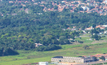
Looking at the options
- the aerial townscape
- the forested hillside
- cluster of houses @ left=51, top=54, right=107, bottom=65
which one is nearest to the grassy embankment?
the aerial townscape

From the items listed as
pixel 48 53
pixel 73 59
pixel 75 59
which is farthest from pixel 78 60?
pixel 48 53

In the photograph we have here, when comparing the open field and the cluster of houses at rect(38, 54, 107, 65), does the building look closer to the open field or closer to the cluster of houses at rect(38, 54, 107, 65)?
the cluster of houses at rect(38, 54, 107, 65)

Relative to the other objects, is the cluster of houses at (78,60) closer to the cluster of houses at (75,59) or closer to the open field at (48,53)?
the cluster of houses at (75,59)

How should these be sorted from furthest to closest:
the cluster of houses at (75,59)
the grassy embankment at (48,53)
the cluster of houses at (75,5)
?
the cluster of houses at (75,5)
the grassy embankment at (48,53)
the cluster of houses at (75,59)

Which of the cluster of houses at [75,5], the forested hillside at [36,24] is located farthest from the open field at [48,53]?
the cluster of houses at [75,5]

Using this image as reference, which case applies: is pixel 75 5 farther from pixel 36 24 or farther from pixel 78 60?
pixel 78 60

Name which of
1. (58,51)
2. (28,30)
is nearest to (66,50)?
(58,51)

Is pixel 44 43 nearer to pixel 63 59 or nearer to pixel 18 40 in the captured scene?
pixel 18 40
